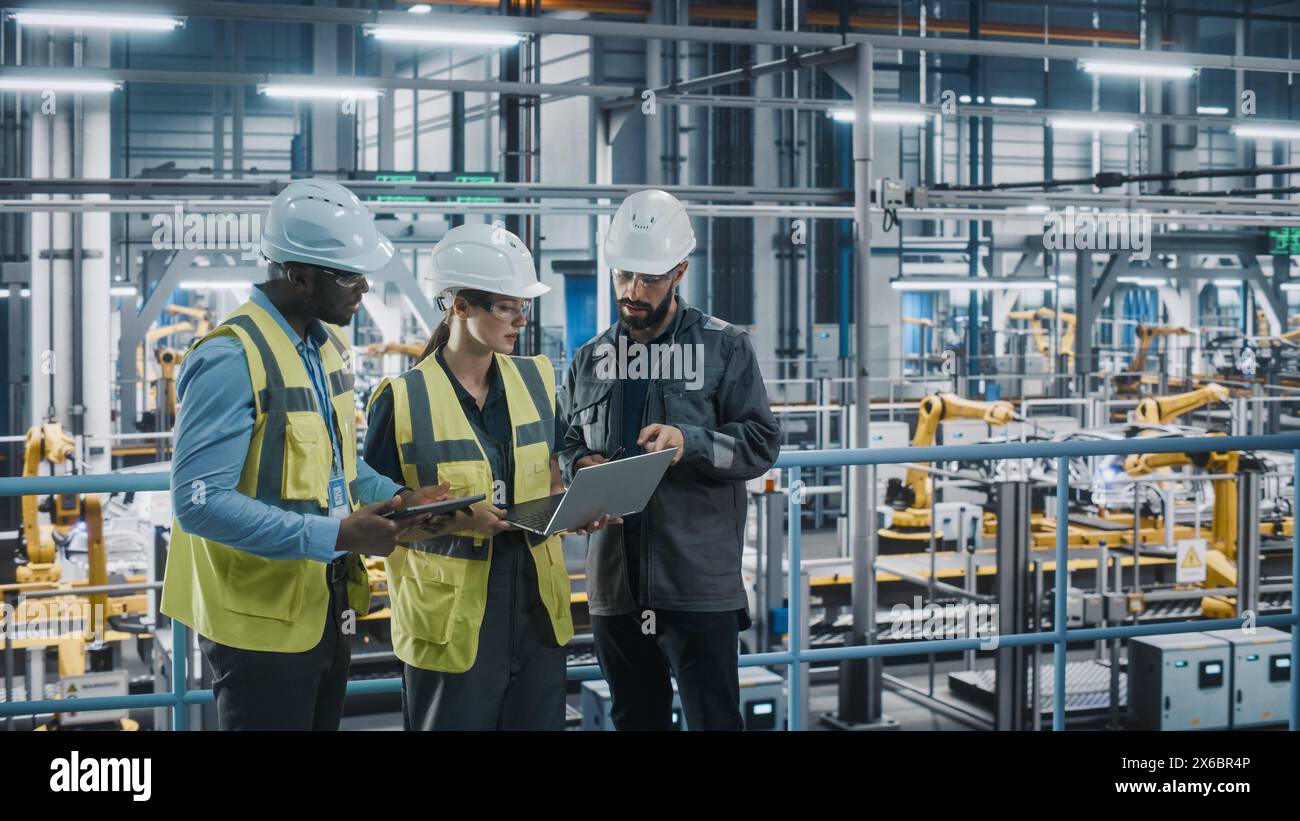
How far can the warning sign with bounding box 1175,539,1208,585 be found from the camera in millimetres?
7738

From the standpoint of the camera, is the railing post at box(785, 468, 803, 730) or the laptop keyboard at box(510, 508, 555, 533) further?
the railing post at box(785, 468, 803, 730)

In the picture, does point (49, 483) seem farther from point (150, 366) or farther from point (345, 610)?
point (150, 366)

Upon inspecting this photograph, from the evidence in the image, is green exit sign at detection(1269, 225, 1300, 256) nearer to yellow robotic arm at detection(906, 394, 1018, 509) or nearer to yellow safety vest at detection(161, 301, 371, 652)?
yellow robotic arm at detection(906, 394, 1018, 509)

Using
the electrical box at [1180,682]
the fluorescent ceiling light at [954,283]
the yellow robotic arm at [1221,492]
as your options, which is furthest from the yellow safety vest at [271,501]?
the fluorescent ceiling light at [954,283]

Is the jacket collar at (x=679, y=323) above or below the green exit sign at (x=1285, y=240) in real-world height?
below

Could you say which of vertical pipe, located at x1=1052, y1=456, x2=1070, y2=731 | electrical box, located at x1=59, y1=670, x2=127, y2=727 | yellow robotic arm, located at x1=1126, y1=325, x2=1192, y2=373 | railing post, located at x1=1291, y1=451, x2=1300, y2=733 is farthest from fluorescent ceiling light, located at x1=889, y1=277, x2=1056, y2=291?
vertical pipe, located at x1=1052, y1=456, x2=1070, y2=731

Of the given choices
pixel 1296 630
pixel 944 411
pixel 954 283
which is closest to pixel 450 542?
pixel 1296 630

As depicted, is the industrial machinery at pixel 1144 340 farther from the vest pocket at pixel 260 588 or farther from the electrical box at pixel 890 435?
the vest pocket at pixel 260 588

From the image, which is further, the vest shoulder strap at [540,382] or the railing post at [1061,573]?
the railing post at [1061,573]

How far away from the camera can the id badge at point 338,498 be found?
2.34 meters

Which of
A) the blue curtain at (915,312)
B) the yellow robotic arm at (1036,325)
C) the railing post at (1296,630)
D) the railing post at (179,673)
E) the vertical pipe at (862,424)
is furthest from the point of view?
the blue curtain at (915,312)

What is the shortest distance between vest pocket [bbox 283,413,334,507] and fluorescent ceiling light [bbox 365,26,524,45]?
15.2 ft

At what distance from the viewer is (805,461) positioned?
3.34 meters

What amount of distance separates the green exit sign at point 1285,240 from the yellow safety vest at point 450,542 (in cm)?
1559
